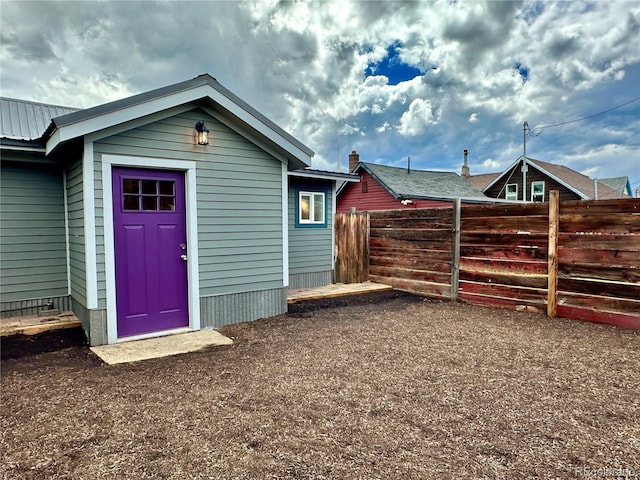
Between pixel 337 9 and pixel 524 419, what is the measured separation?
10.1 m

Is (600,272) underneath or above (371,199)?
underneath

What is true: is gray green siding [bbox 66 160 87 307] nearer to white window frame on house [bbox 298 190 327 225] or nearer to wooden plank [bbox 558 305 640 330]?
white window frame on house [bbox 298 190 327 225]

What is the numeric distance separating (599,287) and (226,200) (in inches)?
217

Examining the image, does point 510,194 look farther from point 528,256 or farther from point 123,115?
point 123,115

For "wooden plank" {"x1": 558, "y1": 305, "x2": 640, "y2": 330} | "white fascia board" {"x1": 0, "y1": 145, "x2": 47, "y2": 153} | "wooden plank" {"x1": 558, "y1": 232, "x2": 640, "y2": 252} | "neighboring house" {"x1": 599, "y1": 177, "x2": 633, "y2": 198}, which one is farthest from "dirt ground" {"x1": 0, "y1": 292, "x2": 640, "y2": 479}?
"neighboring house" {"x1": 599, "y1": 177, "x2": 633, "y2": 198}

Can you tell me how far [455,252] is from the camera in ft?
22.5

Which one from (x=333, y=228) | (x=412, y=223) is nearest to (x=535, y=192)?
(x=412, y=223)

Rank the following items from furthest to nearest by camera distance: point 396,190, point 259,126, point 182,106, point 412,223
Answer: point 396,190 → point 412,223 → point 259,126 → point 182,106

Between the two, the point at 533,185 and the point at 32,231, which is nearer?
the point at 32,231

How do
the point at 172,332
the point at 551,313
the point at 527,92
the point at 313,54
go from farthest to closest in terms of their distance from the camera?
the point at 527,92
the point at 313,54
the point at 551,313
the point at 172,332

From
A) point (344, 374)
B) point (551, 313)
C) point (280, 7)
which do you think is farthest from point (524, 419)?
point (280, 7)

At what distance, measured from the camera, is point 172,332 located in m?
5.03

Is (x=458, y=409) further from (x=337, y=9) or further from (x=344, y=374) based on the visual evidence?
(x=337, y=9)

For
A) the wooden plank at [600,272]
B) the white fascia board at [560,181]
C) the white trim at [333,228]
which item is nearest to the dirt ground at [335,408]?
the wooden plank at [600,272]
